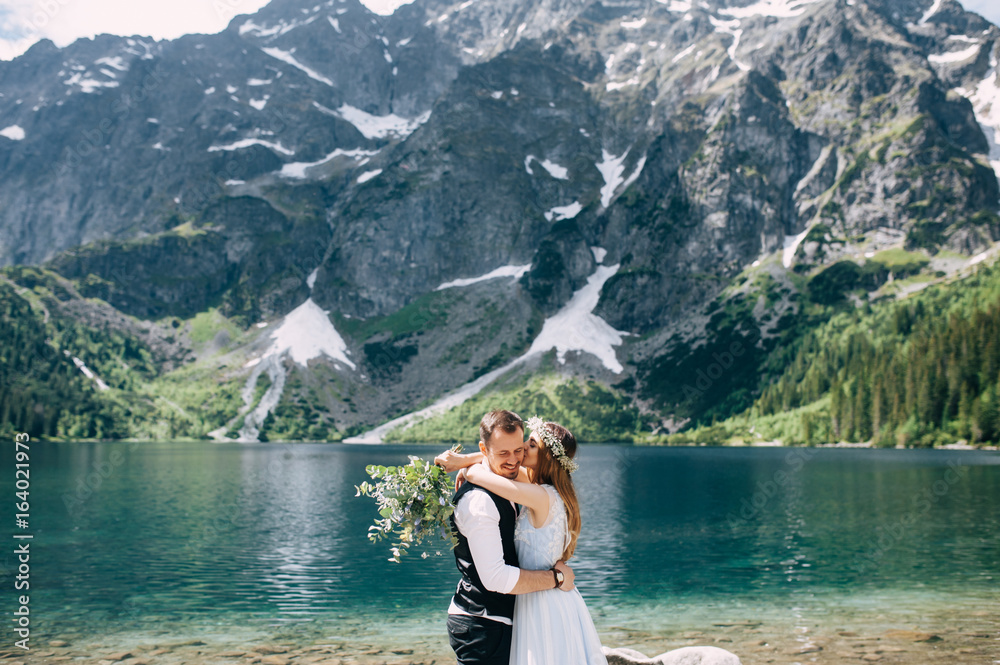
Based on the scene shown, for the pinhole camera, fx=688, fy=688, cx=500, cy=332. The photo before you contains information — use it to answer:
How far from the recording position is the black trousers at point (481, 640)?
8758mm

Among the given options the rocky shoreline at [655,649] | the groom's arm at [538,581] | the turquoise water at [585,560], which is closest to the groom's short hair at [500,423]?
the groom's arm at [538,581]

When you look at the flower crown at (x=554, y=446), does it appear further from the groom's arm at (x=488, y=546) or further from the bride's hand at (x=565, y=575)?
the bride's hand at (x=565, y=575)

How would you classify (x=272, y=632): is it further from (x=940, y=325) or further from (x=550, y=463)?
(x=940, y=325)

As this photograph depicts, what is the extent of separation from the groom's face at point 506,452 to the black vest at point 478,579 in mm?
362

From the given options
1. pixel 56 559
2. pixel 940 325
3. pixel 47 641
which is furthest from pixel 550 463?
pixel 940 325

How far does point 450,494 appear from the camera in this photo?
9477mm

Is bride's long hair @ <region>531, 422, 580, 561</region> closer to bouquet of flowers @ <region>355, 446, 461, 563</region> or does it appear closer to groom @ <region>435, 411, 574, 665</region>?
groom @ <region>435, 411, 574, 665</region>

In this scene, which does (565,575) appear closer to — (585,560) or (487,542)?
(487,542)

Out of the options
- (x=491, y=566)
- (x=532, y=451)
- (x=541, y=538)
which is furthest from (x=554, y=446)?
(x=491, y=566)

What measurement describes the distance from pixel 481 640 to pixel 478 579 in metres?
0.76

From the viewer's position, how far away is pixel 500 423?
Answer: 26.8ft

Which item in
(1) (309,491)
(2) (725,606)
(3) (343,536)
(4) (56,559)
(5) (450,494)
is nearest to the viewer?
(5) (450,494)

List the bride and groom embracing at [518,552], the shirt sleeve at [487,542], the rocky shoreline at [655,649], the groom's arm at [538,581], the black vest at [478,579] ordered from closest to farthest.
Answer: the shirt sleeve at [487,542] → the bride and groom embracing at [518,552] → the groom's arm at [538,581] → the black vest at [478,579] → the rocky shoreline at [655,649]

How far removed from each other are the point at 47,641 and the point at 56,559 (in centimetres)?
1797
